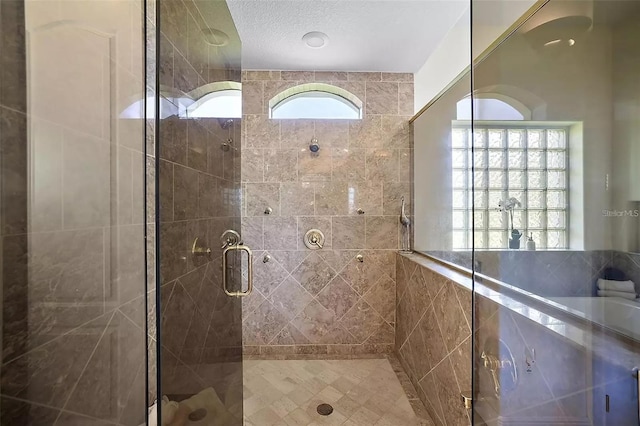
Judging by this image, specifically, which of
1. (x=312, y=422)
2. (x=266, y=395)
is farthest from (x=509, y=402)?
(x=266, y=395)

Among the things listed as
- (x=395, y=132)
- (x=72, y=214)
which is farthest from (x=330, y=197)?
(x=72, y=214)

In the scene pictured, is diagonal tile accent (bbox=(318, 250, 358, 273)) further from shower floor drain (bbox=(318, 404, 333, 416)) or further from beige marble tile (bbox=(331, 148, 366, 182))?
shower floor drain (bbox=(318, 404, 333, 416))

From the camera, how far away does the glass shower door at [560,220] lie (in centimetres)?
91

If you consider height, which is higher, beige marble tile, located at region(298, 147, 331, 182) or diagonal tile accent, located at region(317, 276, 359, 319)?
beige marble tile, located at region(298, 147, 331, 182)

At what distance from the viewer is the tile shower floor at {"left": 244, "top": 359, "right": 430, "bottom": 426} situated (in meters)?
1.71

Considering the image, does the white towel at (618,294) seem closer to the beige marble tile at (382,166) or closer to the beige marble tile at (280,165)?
the beige marble tile at (382,166)

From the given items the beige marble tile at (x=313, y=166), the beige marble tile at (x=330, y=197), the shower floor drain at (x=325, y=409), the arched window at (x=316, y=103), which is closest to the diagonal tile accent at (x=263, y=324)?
the shower floor drain at (x=325, y=409)

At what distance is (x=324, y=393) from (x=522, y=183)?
6.40 ft

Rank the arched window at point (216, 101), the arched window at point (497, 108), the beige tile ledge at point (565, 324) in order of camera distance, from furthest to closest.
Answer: the arched window at point (497, 108) < the arched window at point (216, 101) < the beige tile ledge at point (565, 324)

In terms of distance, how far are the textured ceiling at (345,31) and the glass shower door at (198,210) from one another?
51 centimetres

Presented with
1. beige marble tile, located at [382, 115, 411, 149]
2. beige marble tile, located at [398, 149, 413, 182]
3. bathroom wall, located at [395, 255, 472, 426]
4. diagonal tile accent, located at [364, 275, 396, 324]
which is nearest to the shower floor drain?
bathroom wall, located at [395, 255, 472, 426]

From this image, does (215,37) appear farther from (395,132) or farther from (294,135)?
(395,132)

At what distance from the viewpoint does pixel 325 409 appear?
1.79 metres

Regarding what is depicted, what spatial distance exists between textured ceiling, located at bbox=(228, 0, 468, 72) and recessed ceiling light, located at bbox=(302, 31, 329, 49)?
0.04 meters
